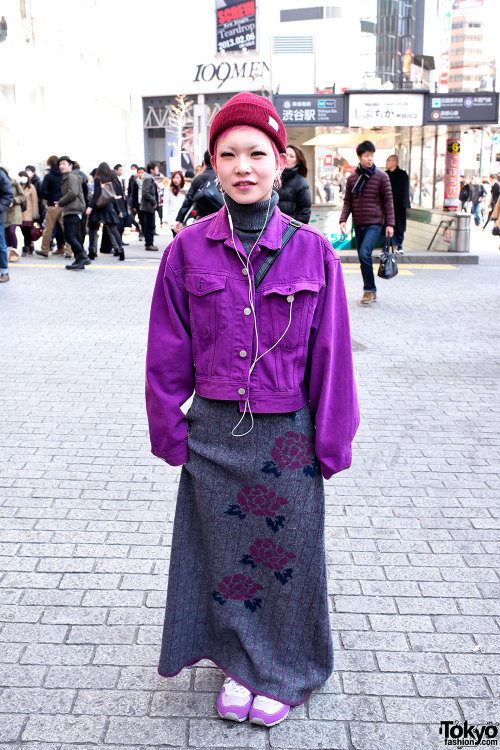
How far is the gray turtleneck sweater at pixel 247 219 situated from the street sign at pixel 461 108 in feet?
41.3

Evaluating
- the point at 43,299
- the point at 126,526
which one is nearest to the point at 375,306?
the point at 43,299

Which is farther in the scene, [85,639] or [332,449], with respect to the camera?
[85,639]

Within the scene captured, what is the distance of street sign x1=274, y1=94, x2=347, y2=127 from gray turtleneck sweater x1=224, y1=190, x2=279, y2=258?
38.6ft

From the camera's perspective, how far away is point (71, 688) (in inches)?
104

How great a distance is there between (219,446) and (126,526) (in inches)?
62.5

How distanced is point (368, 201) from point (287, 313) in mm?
7112

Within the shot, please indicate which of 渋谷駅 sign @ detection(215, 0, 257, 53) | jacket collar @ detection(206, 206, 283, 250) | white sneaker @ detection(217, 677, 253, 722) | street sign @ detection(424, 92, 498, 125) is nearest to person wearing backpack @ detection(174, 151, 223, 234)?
street sign @ detection(424, 92, 498, 125)

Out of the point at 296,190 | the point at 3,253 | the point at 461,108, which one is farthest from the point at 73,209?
the point at 461,108

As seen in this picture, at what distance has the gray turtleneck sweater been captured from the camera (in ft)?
7.57

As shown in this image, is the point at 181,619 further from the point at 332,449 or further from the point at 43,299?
the point at 43,299

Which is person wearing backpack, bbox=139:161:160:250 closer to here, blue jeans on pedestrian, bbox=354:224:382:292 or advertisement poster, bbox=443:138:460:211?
advertisement poster, bbox=443:138:460:211

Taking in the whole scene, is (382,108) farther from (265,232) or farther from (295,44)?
(295,44)

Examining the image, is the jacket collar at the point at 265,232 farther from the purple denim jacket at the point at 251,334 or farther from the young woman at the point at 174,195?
the young woman at the point at 174,195

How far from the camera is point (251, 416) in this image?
7.63 feet
